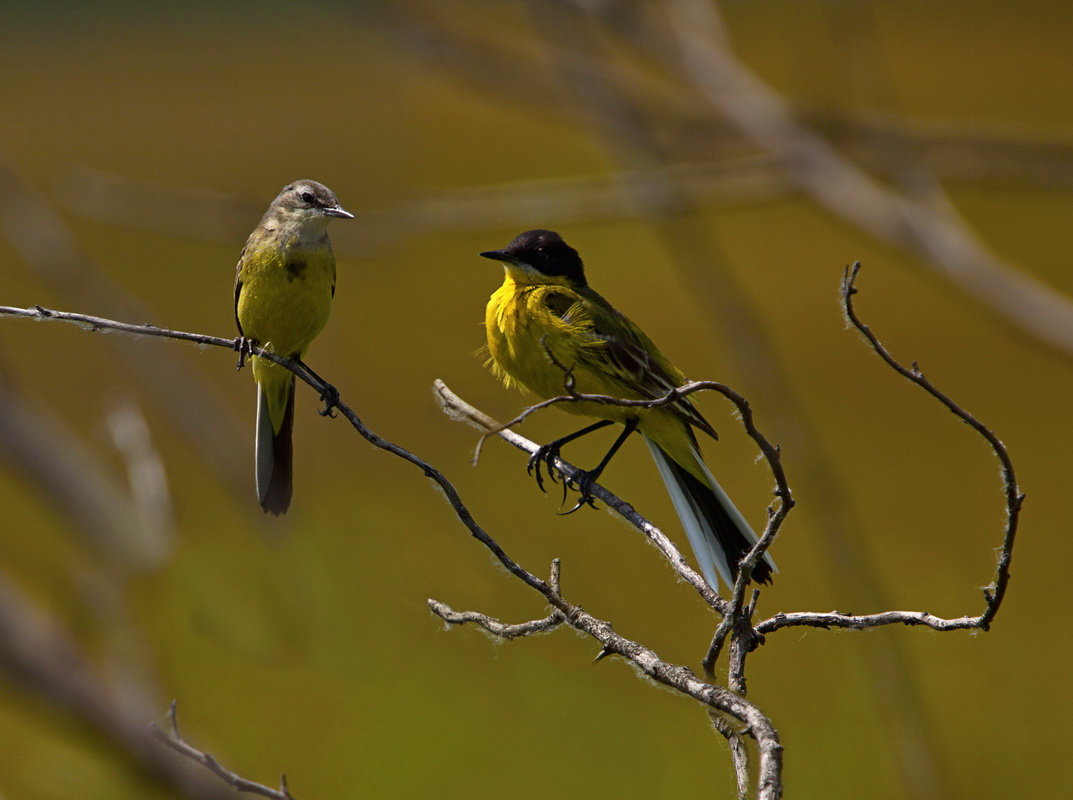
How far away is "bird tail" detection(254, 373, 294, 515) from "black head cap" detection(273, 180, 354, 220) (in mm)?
540

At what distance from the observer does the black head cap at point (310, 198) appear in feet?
11.3

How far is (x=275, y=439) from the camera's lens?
3.66 metres

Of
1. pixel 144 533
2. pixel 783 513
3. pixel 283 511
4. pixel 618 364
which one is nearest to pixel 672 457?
pixel 618 364

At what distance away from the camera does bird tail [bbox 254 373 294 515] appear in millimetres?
3398

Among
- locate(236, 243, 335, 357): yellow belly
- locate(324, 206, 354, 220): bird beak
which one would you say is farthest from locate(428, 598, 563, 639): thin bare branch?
locate(324, 206, 354, 220): bird beak

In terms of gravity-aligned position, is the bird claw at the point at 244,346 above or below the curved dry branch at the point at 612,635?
above

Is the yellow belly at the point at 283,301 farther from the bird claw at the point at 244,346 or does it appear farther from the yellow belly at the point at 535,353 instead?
the yellow belly at the point at 535,353

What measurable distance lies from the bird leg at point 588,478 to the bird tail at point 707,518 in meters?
0.09

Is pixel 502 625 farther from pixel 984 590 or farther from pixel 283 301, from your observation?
pixel 283 301

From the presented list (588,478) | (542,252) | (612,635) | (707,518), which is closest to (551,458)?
(588,478)

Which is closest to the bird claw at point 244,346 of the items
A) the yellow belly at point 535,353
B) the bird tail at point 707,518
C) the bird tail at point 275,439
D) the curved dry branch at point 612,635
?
the bird tail at point 275,439

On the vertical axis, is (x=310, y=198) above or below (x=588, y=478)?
above

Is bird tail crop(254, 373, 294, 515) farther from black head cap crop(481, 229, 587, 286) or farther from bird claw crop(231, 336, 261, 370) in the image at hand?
black head cap crop(481, 229, 587, 286)

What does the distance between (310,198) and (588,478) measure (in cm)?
123
